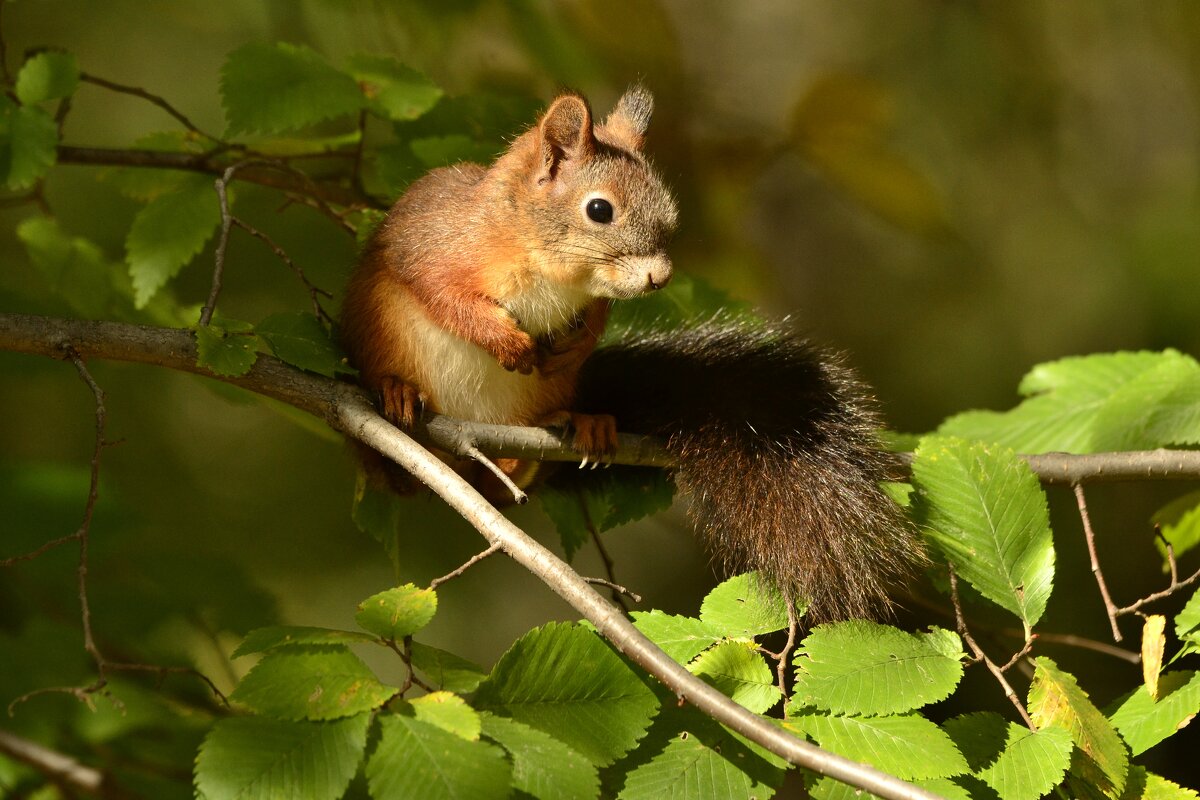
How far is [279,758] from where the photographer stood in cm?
75

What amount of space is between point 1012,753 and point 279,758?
0.61m

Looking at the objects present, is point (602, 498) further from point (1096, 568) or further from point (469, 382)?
point (1096, 568)

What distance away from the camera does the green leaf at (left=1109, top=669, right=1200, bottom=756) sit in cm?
100

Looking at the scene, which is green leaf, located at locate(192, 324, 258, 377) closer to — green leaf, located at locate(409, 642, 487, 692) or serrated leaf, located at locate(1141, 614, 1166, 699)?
green leaf, located at locate(409, 642, 487, 692)

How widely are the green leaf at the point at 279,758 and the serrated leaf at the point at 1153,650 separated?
0.76 m

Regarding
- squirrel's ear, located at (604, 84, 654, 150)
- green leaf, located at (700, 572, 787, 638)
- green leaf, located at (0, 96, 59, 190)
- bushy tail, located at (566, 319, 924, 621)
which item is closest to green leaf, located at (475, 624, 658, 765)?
green leaf, located at (700, 572, 787, 638)

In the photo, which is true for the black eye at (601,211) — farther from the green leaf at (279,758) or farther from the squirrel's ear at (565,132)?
the green leaf at (279,758)

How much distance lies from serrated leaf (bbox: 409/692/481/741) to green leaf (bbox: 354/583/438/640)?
0.19 feet

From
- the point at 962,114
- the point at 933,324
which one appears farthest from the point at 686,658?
the point at 962,114

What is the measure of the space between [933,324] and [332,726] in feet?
8.03

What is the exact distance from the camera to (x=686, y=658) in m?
0.95

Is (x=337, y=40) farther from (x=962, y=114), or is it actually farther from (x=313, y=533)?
(x=962, y=114)

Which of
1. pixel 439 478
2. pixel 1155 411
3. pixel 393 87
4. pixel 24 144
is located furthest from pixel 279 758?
pixel 1155 411

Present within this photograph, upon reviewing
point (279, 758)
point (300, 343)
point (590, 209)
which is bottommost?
point (279, 758)
